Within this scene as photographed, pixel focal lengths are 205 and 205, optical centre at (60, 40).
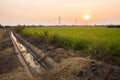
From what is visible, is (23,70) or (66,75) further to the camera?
(23,70)

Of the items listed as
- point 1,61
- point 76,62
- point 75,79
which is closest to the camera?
point 75,79

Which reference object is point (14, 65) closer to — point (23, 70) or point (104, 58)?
point (23, 70)

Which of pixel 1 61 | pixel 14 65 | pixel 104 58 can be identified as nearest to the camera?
pixel 104 58

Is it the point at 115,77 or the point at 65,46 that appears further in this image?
the point at 65,46

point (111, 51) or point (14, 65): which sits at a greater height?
point (111, 51)

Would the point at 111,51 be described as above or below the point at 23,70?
above

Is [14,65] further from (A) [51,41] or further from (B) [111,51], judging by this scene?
(A) [51,41]

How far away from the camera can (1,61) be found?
10.2 meters

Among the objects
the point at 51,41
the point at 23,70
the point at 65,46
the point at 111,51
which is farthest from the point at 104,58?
the point at 51,41

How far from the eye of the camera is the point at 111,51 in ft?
27.5

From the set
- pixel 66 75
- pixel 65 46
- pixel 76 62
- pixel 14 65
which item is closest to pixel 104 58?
pixel 76 62

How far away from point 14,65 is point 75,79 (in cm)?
390

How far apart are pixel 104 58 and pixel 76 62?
1324mm

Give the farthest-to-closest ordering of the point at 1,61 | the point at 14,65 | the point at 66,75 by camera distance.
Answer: the point at 1,61, the point at 14,65, the point at 66,75
